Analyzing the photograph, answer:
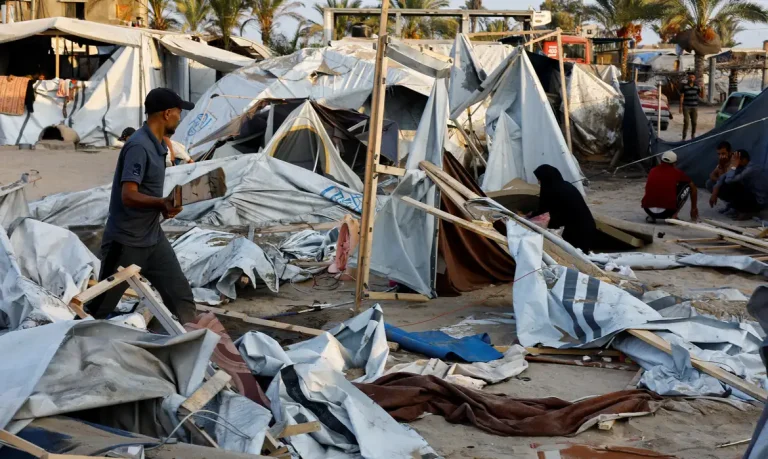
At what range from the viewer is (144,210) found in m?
4.97

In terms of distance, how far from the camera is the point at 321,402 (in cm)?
424

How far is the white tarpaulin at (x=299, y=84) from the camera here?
52.2 feet

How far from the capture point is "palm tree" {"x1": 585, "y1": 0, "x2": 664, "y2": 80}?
3272 centimetres

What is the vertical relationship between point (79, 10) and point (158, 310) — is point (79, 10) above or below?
above

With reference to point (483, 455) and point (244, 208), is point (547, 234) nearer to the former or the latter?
point (483, 455)

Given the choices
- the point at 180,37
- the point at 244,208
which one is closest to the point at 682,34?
the point at 180,37

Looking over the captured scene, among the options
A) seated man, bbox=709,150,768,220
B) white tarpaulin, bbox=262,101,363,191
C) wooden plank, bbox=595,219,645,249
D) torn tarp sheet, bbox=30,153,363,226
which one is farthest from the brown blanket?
white tarpaulin, bbox=262,101,363,191

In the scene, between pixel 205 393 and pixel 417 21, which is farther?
pixel 417 21

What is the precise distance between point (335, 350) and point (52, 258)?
6.63ft

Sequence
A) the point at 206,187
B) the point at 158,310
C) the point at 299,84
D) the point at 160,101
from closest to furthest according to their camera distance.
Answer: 1. the point at 158,310
2. the point at 160,101
3. the point at 206,187
4. the point at 299,84

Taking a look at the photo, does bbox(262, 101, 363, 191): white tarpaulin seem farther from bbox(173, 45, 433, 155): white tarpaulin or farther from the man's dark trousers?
the man's dark trousers

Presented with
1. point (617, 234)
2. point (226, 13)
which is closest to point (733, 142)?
point (617, 234)

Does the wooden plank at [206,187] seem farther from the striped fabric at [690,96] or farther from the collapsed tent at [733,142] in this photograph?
the striped fabric at [690,96]

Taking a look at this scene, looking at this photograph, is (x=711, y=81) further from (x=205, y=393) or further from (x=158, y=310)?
(x=205, y=393)
